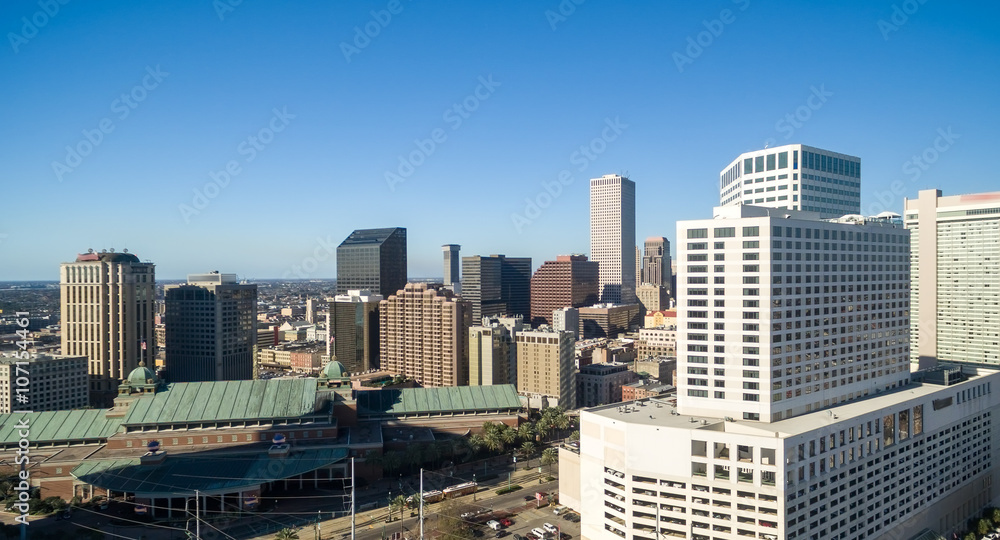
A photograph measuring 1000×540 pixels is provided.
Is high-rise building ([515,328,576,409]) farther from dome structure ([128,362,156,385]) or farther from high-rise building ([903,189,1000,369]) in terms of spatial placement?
dome structure ([128,362,156,385])

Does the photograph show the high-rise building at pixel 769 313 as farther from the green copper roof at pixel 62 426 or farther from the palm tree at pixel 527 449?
the green copper roof at pixel 62 426

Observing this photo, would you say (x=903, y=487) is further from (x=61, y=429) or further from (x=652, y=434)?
(x=61, y=429)

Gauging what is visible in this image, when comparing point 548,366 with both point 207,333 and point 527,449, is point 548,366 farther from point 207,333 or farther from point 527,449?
point 207,333

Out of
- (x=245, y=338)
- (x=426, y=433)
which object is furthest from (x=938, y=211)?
(x=245, y=338)

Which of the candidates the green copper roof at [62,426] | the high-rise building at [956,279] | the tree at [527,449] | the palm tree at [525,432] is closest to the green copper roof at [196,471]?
the green copper roof at [62,426]

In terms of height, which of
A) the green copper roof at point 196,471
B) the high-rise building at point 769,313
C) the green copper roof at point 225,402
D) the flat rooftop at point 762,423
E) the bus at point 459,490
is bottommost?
the bus at point 459,490

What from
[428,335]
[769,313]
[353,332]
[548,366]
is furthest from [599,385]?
[769,313]

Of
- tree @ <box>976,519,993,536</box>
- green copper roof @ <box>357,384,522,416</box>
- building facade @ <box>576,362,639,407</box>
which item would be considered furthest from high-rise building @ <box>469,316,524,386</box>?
tree @ <box>976,519,993,536</box>
